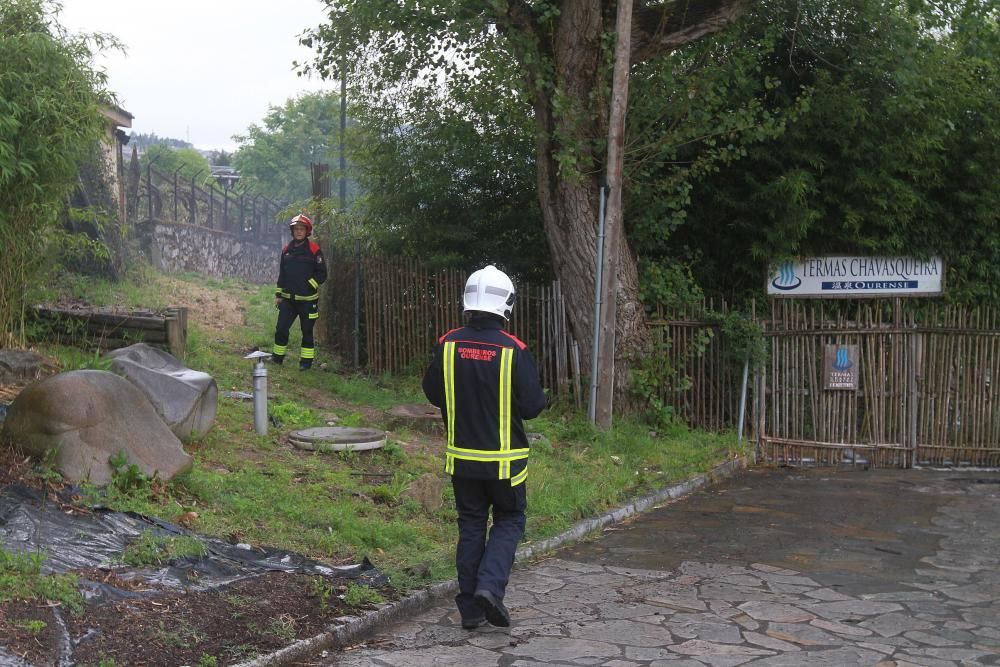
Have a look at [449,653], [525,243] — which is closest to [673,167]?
[525,243]

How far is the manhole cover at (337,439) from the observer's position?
33.6 ft

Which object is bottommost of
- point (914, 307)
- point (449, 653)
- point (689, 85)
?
point (449, 653)

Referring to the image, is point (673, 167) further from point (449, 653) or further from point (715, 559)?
point (449, 653)

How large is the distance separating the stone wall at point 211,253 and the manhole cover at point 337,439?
2047cm

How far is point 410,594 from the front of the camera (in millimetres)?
6680

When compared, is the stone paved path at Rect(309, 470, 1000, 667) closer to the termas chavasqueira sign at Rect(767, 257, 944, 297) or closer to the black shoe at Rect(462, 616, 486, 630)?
the black shoe at Rect(462, 616, 486, 630)

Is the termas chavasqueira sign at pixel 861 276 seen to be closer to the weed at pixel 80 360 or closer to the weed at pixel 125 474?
the weed at pixel 80 360

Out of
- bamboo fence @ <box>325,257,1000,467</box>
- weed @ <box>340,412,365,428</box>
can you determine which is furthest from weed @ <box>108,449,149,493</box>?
bamboo fence @ <box>325,257,1000,467</box>

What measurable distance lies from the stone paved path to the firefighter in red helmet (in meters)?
6.28

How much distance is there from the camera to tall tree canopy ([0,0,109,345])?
9.88 m

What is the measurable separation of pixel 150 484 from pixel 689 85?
8.90 metres

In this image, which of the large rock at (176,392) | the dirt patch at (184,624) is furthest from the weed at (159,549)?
the large rock at (176,392)

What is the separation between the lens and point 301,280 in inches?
580

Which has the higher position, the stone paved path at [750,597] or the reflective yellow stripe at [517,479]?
the reflective yellow stripe at [517,479]
